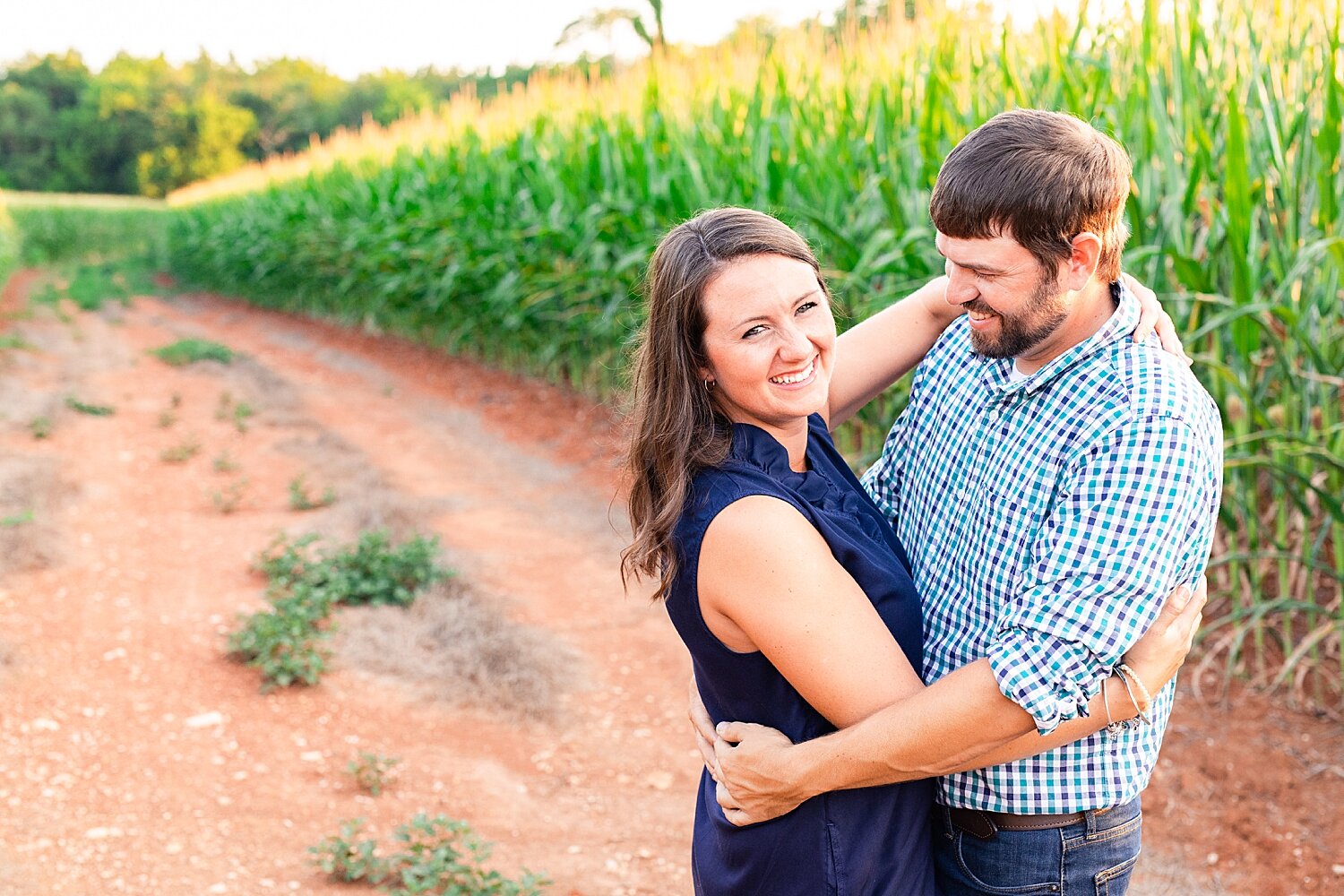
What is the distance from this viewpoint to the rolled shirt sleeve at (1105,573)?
1.26 meters

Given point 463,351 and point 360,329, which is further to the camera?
point 360,329

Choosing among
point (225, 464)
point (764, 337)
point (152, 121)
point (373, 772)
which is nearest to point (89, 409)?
point (225, 464)

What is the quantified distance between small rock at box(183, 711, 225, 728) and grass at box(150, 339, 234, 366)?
314 inches

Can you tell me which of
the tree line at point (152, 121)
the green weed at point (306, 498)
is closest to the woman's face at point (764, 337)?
the green weed at point (306, 498)

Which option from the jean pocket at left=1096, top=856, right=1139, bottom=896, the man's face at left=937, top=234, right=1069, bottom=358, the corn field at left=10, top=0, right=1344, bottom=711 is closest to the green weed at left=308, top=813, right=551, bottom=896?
the corn field at left=10, top=0, right=1344, bottom=711

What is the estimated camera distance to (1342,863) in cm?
292

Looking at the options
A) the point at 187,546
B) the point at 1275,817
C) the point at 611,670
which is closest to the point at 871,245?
the point at 611,670

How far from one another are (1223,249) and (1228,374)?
63 cm

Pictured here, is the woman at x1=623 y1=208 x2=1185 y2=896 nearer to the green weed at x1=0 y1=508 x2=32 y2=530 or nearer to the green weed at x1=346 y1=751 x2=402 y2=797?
the green weed at x1=346 y1=751 x2=402 y2=797

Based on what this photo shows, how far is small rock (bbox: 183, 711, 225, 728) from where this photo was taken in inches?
146

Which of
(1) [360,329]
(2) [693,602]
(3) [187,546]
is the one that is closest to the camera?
(2) [693,602]

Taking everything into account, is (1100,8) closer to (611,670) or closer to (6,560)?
(611,670)

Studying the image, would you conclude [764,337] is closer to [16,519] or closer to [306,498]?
[306,498]

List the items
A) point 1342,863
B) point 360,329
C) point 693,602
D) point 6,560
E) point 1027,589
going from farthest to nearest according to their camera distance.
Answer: point 360,329
point 6,560
point 1342,863
point 693,602
point 1027,589
